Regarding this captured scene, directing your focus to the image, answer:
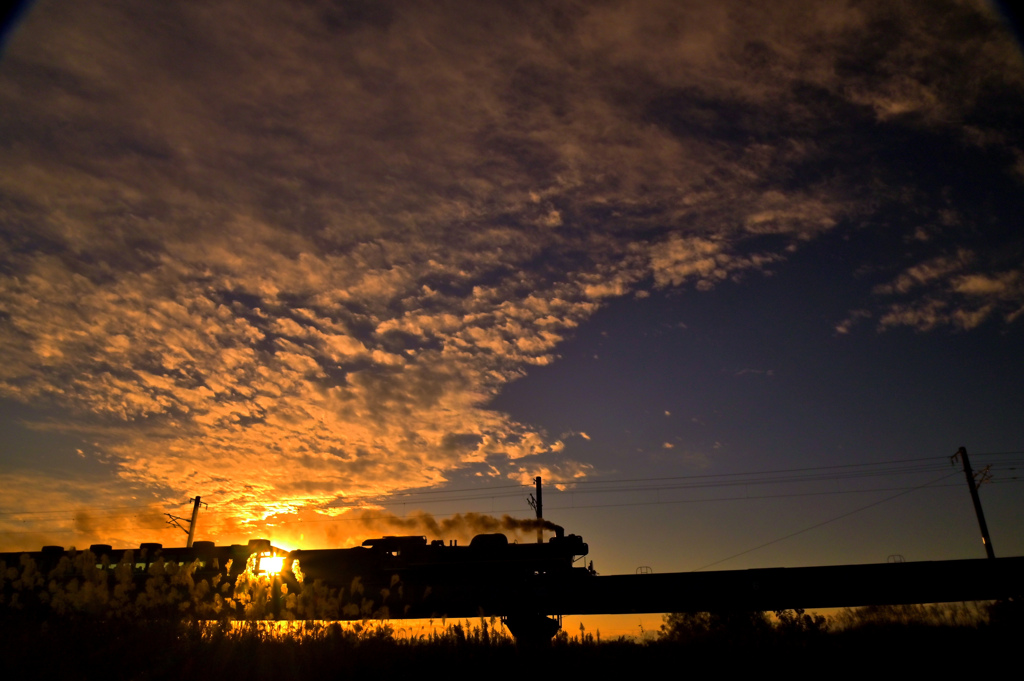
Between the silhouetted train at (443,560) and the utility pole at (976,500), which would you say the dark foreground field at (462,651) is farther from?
the utility pole at (976,500)

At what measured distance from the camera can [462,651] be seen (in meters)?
10.9

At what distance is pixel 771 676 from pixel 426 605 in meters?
11.4

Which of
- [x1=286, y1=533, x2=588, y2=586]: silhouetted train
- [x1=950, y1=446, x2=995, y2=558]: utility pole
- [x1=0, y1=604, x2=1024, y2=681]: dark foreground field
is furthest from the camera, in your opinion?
[x1=950, y1=446, x2=995, y2=558]: utility pole

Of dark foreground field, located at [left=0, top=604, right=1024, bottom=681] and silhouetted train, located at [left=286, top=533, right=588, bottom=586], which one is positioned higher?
silhouetted train, located at [left=286, top=533, right=588, bottom=586]

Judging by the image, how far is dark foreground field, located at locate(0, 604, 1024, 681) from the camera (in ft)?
31.9

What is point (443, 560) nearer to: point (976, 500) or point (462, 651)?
point (462, 651)

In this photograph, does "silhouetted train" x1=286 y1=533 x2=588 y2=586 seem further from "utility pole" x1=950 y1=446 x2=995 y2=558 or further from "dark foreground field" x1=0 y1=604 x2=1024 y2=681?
"utility pole" x1=950 y1=446 x2=995 y2=558

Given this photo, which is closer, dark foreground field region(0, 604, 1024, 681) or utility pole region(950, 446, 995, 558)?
dark foreground field region(0, 604, 1024, 681)

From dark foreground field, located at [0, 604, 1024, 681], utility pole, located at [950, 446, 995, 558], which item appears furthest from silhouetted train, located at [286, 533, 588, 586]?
utility pole, located at [950, 446, 995, 558]

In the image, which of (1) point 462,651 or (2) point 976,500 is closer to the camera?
(1) point 462,651

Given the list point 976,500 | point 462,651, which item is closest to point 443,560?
point 462,651

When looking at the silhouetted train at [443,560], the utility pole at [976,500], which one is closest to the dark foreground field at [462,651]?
the silhouetted train at [443,560]

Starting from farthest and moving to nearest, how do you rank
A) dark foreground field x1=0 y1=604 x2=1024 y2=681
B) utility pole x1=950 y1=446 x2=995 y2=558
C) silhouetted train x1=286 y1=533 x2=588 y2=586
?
utility pole x1=950 y1=446 x2=995 y2=558
silhouetted train x1=286 y1=533 x2=588 y2=586
dark foreground field x1=0 y1=604 x2=1024 y2=681

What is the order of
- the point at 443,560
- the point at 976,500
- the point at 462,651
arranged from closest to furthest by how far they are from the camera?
the point at 462,651
the point at 443,560
the point at 976,500
